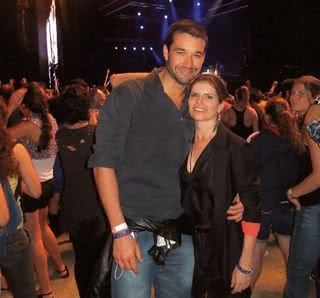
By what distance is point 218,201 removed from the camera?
2.19m

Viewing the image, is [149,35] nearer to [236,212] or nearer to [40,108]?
[40,108]

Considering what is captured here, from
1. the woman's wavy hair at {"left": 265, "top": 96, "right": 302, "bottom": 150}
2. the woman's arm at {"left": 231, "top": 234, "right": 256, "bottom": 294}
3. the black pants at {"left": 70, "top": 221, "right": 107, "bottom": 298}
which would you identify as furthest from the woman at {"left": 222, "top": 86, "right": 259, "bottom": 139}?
the woman's arm at {"left": 231, "top": 234, "right": 256, "bottom": 294}

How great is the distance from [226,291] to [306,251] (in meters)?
1.06

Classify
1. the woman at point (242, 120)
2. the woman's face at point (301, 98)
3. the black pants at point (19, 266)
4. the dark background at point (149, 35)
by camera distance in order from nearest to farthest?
the black pants at point (19, 266) < the woman's face at point (301, 98) < the woman at point (242, 120) < the dark background at point (149, 35)

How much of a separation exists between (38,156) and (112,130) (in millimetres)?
2211

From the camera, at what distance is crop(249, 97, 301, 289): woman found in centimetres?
372

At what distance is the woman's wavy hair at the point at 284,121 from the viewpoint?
376cm

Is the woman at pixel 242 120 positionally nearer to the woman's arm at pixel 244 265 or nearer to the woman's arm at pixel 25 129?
the woman's arm at pixel 25 129

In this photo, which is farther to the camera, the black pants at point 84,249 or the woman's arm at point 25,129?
the woman's arm at point 25,129

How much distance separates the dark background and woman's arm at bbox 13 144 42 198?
1285 centimetres

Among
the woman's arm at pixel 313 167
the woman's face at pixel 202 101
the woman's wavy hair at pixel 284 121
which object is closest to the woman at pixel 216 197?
the woman's face at pixel 202 101

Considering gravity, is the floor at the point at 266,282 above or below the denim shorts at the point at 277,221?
below

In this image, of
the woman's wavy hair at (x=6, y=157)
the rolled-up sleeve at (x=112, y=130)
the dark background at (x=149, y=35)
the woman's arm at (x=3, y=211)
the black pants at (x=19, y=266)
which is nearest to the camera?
the rolled-up sleeve at (x=112, y=130)

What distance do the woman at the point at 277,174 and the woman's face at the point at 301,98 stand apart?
238 mm
